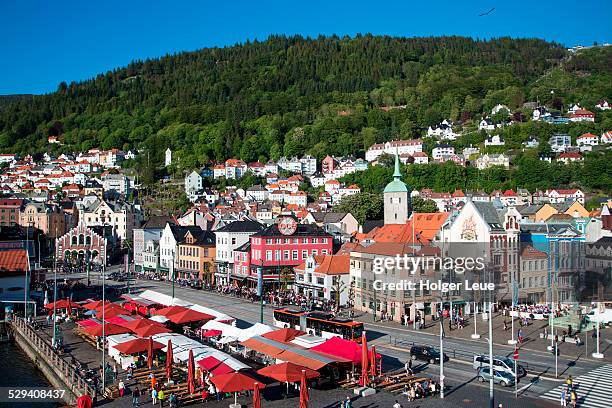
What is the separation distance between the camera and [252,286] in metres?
62.1

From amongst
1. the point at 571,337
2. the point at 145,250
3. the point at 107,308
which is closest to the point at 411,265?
the point at 571,337

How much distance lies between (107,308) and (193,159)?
140m

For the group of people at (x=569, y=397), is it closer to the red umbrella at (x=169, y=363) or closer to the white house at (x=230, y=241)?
the red umbrella at (x=169, y=363)

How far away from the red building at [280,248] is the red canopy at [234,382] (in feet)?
112

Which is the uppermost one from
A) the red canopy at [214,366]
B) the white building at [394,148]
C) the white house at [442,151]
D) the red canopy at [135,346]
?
the white building at [394,148]

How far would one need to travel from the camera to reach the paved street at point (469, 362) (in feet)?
82.5

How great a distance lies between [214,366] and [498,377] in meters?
11.9

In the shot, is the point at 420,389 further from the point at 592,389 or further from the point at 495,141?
the point at 495,141

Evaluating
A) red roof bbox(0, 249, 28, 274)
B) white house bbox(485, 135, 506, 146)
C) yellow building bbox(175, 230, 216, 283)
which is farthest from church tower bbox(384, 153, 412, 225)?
white house bbox(485, 135, 506, 146)

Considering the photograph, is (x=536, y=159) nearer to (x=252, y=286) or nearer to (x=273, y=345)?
(x=252, y=286)

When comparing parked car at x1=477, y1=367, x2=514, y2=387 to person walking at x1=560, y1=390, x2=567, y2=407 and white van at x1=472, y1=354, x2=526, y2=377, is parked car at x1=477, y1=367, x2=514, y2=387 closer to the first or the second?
white van at x1=472, y1=354, x2=526, y2=377

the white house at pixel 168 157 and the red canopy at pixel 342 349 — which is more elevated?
the white house at pixel 168 157

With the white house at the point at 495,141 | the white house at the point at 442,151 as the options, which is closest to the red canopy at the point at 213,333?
the white house at the point at 442,151

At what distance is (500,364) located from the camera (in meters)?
27.2
